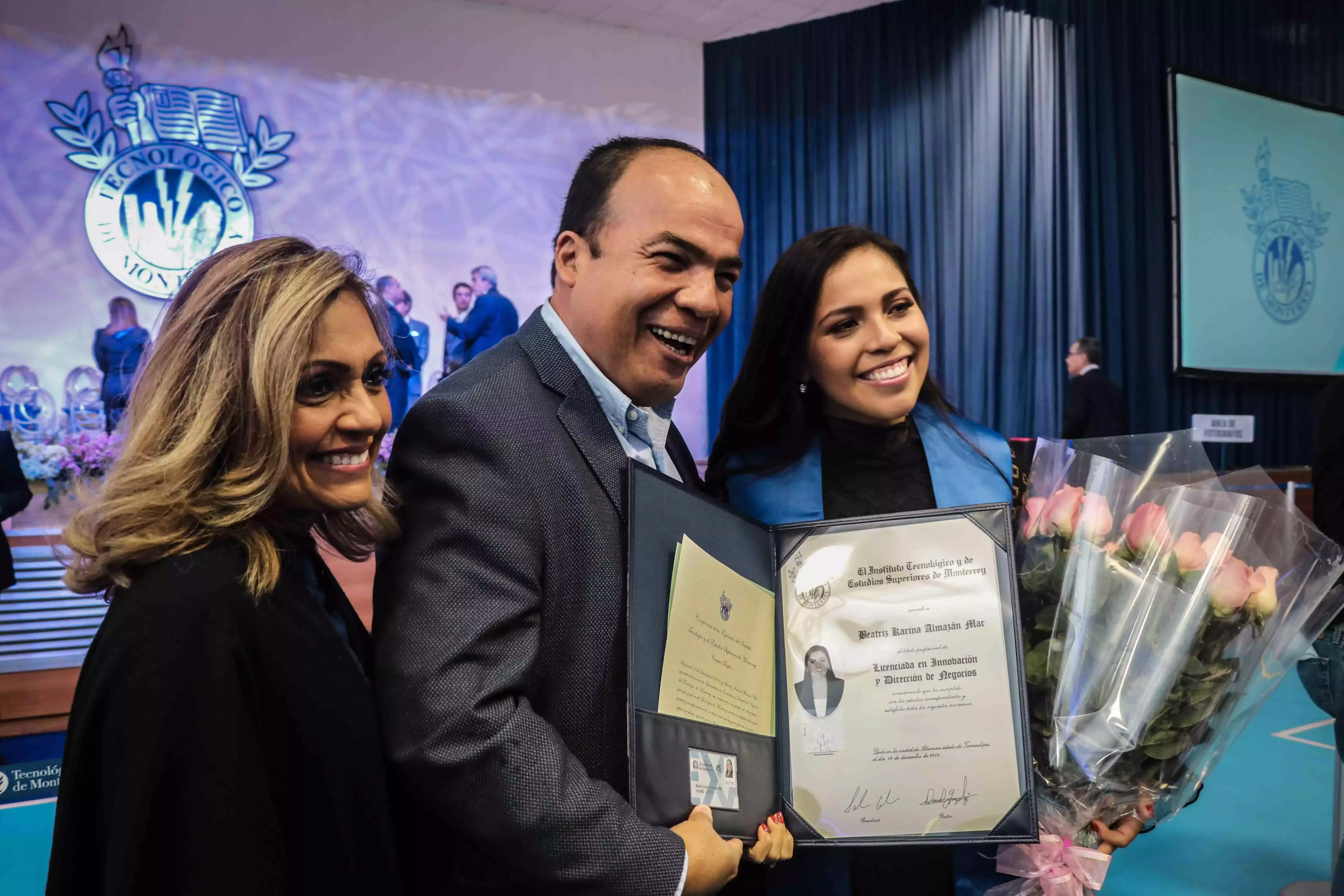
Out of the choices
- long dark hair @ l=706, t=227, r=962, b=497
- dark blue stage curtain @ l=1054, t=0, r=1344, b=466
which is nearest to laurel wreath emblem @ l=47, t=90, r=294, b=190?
long dark hair @ l=706, t=227, r=962, b=497

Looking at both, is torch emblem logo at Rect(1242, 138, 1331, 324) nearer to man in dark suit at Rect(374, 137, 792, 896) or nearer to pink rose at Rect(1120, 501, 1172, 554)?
pink rose at Rect(1120, 501, 1172, 554)

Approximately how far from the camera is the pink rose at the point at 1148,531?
3.78 feet

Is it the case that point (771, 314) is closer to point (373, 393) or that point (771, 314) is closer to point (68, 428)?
point (373, 393)

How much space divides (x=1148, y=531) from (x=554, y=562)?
71 centimetres

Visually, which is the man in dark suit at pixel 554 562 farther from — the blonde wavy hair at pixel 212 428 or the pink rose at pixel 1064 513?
the pink rose at pixel 1064 513

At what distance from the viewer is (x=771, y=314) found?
161 centimetres

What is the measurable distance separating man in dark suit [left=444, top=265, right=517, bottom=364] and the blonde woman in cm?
600

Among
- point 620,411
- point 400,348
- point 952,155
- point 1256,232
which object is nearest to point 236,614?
point 620,411

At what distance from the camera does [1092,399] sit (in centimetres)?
723

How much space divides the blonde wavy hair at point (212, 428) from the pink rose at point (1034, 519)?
80 cm

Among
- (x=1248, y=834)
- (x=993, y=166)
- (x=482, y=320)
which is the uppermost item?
(x=993, y=166)

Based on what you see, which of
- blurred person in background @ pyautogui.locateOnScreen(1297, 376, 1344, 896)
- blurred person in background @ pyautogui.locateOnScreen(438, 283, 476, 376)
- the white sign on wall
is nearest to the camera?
blurred person in background @ pyautogui.locateOnScreen(1297, 376, 1344, 896)

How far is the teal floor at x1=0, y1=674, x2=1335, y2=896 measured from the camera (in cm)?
265

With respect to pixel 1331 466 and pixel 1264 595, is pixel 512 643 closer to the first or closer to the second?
pixel 1264 595
